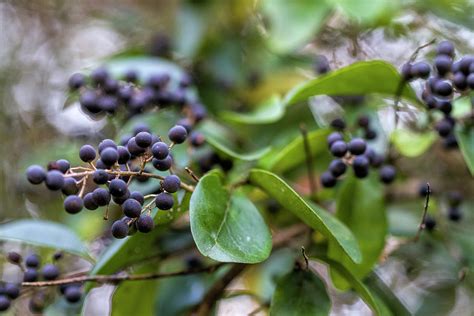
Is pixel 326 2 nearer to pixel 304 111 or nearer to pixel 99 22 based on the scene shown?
pixel 304 111

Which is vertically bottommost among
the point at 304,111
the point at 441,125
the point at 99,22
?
the point at 99,22

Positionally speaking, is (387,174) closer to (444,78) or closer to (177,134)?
(444,78)

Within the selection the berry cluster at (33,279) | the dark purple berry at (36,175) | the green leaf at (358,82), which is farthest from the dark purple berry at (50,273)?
the green leaf at (358,82)

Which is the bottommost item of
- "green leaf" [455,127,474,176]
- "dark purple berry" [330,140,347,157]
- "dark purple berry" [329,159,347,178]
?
"dark purple berry" [329,159,347,178]

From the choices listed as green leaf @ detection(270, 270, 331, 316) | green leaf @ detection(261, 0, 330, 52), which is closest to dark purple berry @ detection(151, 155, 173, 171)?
green leaf @ detection(270, 270, 331, 316)

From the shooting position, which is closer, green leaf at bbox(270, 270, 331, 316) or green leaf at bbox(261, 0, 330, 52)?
green leaf at bbox(270, 270, 331, 316)

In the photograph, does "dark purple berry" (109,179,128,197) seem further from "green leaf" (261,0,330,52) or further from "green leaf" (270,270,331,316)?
"green leaf" (261,0,330,52)

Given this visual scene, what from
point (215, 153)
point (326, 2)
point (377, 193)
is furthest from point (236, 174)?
point (326, 2)

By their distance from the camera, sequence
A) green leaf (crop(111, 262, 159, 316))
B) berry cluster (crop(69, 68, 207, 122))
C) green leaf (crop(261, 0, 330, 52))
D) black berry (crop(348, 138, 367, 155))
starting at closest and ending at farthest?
black berry (crop(348, 138, 367, 155)), green leaf (crop(111, 262, 159, 316)), berry cluster (crop(69, 68, 207, 122)), green leaf (crop(261, 0, 330, 52))
